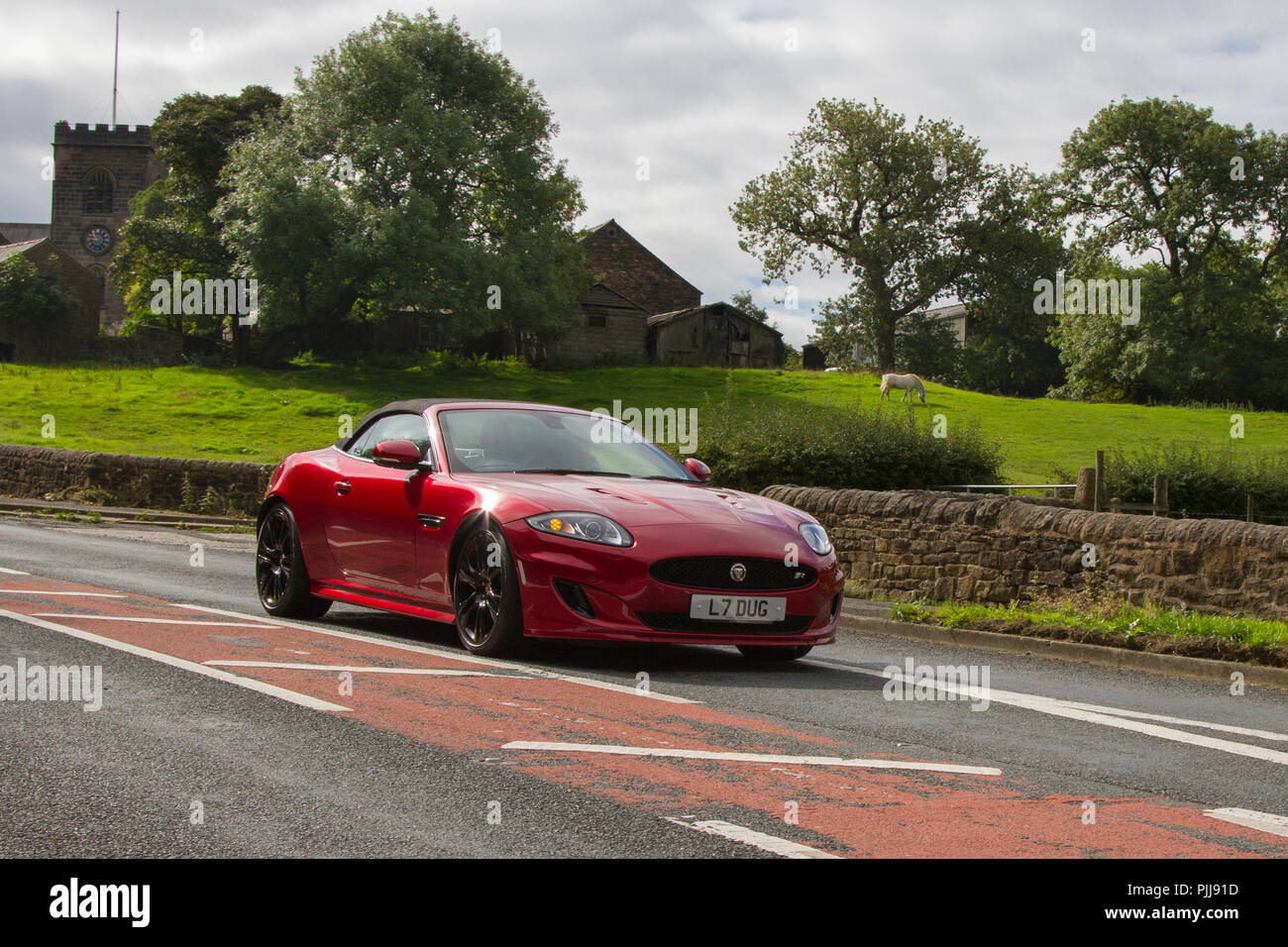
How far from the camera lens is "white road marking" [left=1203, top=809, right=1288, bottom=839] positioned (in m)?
4.69

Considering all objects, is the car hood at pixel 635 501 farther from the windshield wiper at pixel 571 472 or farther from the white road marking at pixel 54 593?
the white road marking at pixel 54 593

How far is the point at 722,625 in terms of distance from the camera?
25.5ft

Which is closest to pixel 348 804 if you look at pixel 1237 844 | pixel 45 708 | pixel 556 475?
pixel 45 708

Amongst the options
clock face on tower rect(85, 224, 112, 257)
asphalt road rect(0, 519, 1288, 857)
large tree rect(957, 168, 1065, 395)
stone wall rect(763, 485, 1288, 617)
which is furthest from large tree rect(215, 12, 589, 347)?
asphalt road rect(0, 519, 1288, 857)

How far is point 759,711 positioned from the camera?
22.0ft

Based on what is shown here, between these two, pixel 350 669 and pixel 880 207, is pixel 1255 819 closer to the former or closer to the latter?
pixel 350 669

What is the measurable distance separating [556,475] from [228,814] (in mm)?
4318

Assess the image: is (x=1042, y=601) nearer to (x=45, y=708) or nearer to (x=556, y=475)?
(x=556, y=475)

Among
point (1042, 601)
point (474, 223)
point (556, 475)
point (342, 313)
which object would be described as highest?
point (474, 223)

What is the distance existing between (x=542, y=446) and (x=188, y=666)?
2.64 m

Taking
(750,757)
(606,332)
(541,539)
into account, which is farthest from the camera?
(606,332)

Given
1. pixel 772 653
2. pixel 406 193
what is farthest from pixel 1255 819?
pixel 406 193

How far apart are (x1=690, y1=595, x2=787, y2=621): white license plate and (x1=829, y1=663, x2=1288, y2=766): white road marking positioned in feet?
3.00
